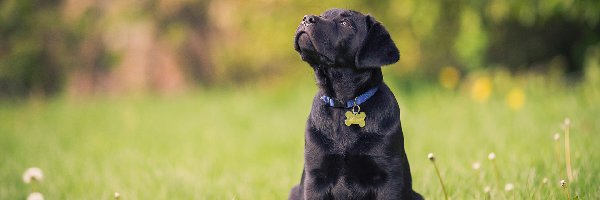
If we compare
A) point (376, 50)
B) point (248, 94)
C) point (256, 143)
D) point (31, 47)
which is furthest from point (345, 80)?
point (31, 47)

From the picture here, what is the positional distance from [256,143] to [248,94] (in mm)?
3572

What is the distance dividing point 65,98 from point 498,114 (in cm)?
778

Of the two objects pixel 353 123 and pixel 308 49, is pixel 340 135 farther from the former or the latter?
pixel 308 49

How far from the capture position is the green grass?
4348 mm

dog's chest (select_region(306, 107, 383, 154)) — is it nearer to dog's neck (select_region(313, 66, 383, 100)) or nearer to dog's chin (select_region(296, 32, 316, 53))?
dog's neck (select_region(313, 66, 383, 100))

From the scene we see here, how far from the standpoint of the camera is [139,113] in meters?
9.11

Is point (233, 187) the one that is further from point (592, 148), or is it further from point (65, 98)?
point (65, 98)

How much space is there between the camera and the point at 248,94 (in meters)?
10.0

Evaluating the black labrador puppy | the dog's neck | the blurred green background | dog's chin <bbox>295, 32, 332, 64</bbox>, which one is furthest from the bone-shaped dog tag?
the blurred green background

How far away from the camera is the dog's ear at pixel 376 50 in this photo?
2.92m

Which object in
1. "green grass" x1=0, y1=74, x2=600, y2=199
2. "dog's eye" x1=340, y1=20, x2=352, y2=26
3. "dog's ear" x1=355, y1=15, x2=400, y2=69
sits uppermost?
"dog's eye" x1=340, y1=20, x2=352, y2=26

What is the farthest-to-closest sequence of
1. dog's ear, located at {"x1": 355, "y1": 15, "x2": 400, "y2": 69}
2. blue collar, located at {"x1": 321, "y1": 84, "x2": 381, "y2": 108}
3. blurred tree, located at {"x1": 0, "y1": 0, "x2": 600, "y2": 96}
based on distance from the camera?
blurred tree, located at {"x1": 0, "y1": 0, "x2": 600, "y2": 96}
blue collar, located at {"x1": 321, "y1": 84, "x2": 381, "y2": 108}
dog's ear, located at {"x1": 355, "y1": 15, "x2": 400, "y2": 69}

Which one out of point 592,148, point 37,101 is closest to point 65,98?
point 37,101

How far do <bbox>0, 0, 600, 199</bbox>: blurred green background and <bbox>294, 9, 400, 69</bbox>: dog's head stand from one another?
1.11 metres
